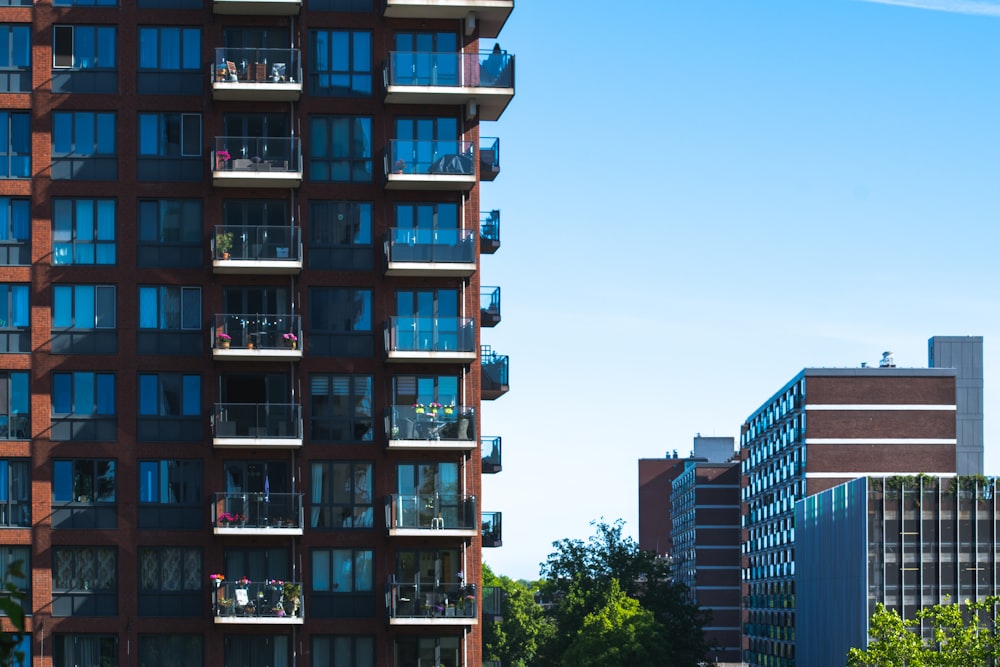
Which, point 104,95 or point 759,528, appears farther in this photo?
point 759,528

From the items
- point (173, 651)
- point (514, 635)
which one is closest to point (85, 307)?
point (173, 651)

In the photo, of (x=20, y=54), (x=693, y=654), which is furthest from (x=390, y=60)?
(x=693, y=654)

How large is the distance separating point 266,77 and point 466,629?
2247 cm

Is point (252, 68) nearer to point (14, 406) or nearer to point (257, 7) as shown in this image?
point (257, 7)

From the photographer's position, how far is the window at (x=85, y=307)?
59125 millimetres

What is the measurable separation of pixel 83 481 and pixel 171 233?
10083mm

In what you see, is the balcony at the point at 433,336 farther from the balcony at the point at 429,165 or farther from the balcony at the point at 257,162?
the balcony at the point at 257,162

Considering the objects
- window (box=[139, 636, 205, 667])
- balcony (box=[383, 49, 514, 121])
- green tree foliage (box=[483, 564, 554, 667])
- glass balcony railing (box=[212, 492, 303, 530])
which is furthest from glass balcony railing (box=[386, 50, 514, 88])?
green tree foliage (box=[483, 564, 554, 667])

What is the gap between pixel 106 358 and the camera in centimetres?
5875

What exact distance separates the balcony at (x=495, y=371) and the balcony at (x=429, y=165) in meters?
6.96

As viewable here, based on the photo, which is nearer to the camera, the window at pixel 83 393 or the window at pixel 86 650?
the window at pixel 86 650

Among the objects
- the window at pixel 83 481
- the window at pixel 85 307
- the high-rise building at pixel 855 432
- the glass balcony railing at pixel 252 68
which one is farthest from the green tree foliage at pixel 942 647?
the high-rise building at pixel 855 432

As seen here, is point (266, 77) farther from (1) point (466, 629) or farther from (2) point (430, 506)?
(1) point (466, 629)

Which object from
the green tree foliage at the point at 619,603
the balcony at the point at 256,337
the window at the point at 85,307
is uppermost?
the window at the point at 85,307
